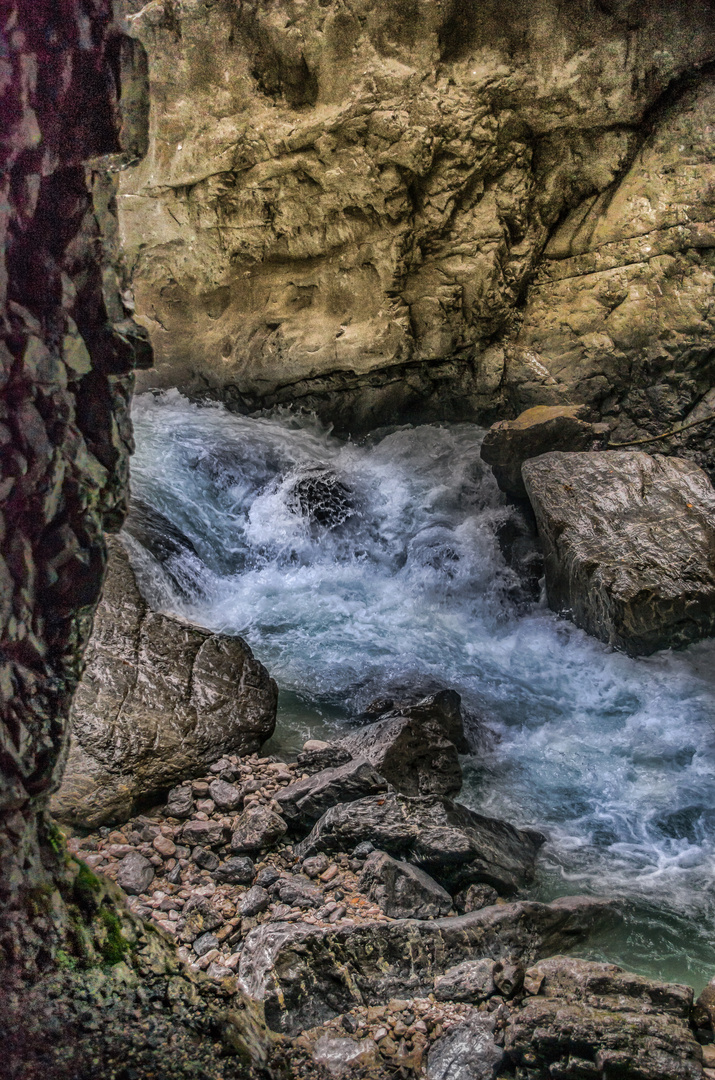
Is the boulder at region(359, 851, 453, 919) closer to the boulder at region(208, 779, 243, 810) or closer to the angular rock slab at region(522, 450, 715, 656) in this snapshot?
the boulder at region(208, 779, 243, 810)

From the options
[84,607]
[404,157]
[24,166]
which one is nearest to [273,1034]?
[84,607]

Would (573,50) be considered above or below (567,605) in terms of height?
above

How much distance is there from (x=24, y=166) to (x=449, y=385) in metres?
6.63

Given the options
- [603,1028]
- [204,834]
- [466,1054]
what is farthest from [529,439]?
[466,1054]

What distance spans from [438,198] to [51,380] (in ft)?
20.4

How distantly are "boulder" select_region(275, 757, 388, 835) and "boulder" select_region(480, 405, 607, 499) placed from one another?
3.59 m

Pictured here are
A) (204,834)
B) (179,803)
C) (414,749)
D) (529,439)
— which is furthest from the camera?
(529,439)

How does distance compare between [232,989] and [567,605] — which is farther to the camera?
[567,605]

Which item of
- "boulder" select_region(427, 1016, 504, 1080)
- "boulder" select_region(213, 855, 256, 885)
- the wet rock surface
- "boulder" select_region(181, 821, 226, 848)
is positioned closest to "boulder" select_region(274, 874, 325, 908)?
Result: the wet rock surface

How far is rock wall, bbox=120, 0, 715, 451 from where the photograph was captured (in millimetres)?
6023

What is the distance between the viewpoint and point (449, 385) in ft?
24.1

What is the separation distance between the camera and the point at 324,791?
120 inches

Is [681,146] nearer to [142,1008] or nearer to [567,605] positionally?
[567,605]

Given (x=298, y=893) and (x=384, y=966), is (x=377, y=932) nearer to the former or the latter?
(x=384, y=966)
